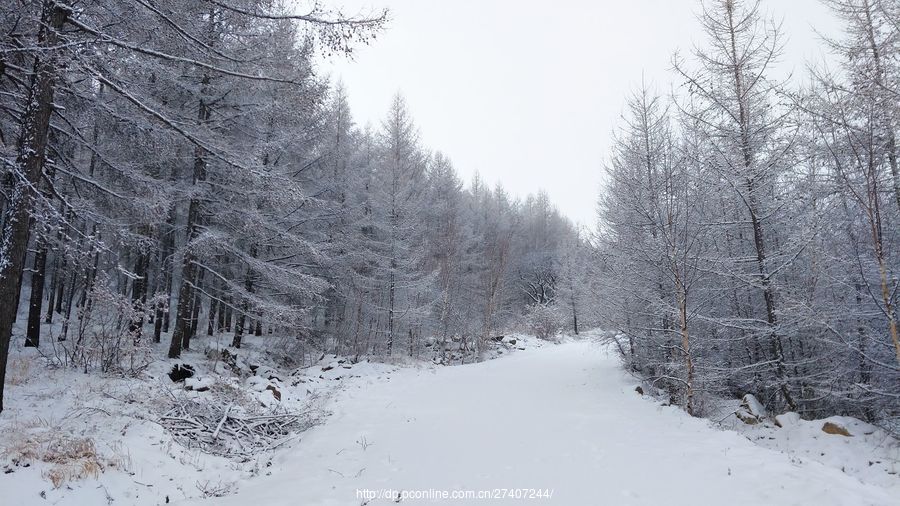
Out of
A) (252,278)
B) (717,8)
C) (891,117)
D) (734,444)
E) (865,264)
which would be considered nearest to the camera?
(734,444)

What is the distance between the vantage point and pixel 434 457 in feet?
19.7

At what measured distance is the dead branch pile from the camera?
19.7ft

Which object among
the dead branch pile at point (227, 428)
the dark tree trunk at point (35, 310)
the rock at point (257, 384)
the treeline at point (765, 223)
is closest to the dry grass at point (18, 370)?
the dark tree trunk at point (35, 310)

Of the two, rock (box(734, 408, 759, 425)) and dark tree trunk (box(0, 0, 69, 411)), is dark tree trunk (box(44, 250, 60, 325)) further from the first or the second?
rock (box(734, 408, 759, 425))

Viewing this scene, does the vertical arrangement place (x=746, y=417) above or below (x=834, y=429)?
below

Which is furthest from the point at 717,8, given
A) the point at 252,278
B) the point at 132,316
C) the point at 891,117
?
the point at 252,278

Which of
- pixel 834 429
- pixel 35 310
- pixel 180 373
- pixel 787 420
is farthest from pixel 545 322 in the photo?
pixel 35 310

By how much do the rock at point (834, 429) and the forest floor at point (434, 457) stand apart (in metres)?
0.15

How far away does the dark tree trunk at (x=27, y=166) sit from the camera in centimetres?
524

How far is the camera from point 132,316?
698 centimetres

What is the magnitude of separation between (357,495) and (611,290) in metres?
8.90

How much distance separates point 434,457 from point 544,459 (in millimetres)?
1564

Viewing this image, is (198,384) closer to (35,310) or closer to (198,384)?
(198,384)

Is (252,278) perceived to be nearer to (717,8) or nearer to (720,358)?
(720,358)
